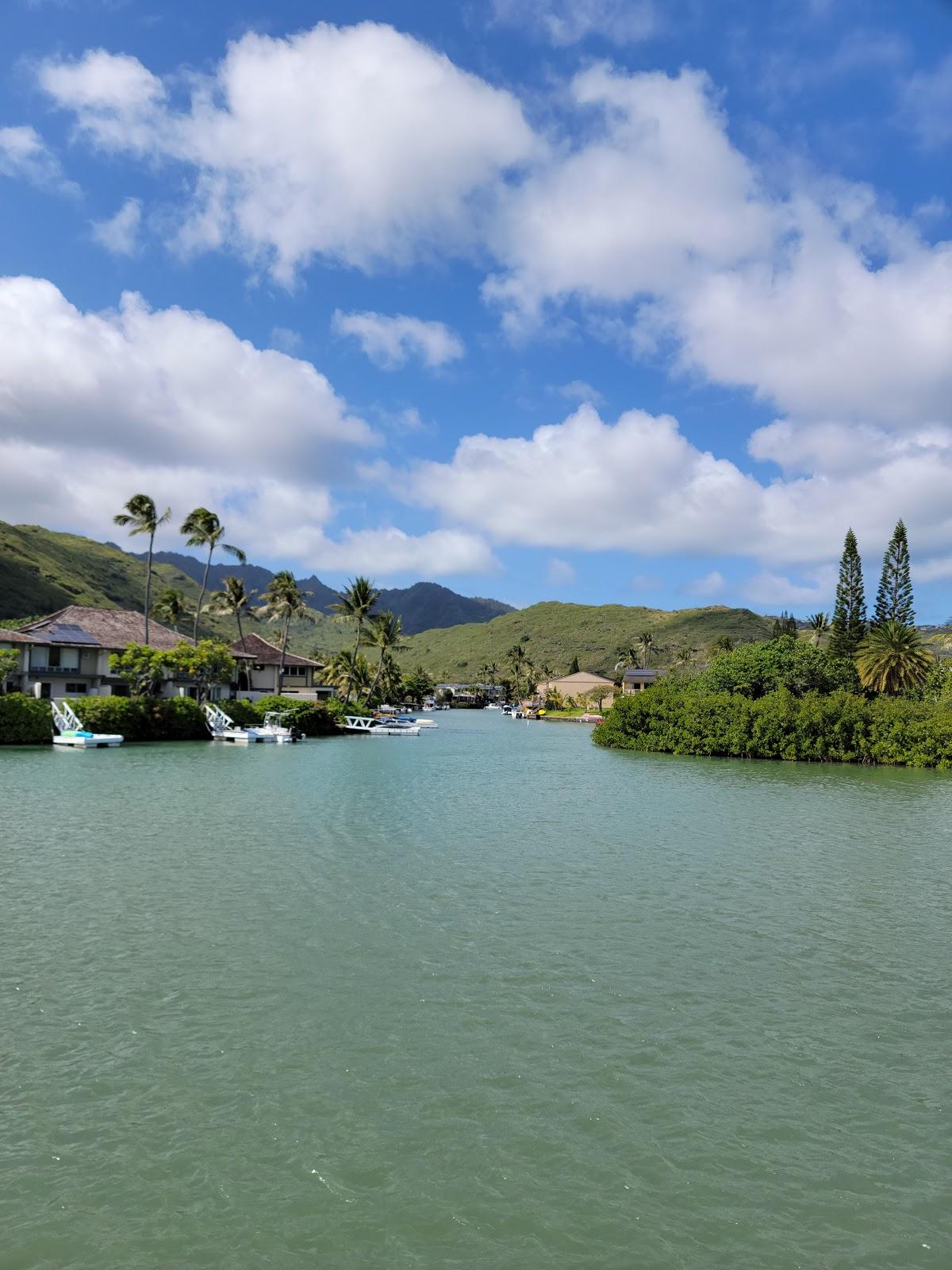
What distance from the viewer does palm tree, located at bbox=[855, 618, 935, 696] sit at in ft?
233

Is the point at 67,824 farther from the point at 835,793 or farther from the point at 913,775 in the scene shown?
the point at 913,775

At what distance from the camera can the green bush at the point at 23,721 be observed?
53.9m

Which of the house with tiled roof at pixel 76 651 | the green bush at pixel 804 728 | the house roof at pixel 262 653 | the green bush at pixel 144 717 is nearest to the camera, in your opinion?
the green bush at pixel 804 728

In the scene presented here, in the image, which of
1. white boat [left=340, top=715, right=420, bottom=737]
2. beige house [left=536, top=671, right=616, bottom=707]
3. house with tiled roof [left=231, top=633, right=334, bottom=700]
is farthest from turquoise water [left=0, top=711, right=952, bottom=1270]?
beige house [left=536, top=671, right=616, bottom=707]

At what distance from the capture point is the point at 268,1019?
35.6ft

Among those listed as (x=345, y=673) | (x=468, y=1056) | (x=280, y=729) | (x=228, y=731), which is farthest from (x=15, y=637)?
(x=468, y=1056)

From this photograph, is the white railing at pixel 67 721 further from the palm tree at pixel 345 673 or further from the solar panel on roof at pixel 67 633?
the palm tree at pixel 345 673

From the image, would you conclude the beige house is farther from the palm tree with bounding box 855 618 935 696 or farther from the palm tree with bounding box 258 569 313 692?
the palm tree with bounding box 855 618 935 696

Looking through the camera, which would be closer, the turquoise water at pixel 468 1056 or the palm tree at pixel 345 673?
the turquoise water at pixel 468 1056

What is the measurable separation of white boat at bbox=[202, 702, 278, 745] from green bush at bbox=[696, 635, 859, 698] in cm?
4003

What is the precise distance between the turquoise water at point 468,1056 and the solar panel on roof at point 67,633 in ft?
187

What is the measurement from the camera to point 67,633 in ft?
245

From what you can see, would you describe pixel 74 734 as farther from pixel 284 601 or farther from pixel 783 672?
pixel 783 672

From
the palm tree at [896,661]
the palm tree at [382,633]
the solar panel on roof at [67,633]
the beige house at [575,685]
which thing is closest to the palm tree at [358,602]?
the palm tree at [382,633]
